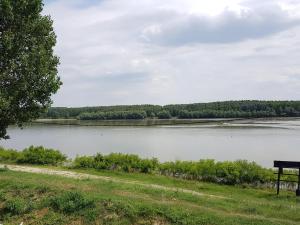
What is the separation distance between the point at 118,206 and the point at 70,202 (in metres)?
1.56

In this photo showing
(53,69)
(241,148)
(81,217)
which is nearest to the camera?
(81,217)

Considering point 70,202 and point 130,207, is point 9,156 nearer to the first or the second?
point 70,202

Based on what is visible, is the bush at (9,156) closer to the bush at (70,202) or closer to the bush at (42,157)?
the bush at (42,157)

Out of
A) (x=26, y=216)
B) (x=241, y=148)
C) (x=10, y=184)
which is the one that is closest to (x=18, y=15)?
(x=10, y=184)

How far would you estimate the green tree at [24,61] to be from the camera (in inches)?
663

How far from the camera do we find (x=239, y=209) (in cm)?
1269

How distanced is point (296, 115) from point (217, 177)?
130 meters

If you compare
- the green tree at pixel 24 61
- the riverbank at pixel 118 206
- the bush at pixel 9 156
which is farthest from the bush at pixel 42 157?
the riverbank at pixel 118 206

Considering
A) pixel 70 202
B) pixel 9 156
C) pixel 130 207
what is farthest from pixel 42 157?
pixel 130 207

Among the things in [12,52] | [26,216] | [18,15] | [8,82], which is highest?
[18,15]

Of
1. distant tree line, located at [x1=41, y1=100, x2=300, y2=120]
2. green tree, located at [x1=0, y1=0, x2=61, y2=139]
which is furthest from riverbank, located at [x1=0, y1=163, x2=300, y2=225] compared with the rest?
distant tree line, located at [x1=41, y1=100, x2=300, y2=120]

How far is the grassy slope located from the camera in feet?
38.6

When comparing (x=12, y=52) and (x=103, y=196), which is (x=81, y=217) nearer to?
(x=103, y=196)

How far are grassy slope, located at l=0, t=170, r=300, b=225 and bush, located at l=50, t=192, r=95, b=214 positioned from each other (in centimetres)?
12
